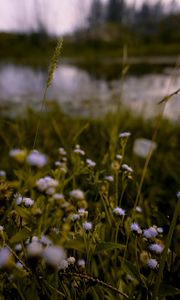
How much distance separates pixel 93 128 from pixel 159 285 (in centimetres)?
282

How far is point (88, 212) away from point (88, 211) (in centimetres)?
1

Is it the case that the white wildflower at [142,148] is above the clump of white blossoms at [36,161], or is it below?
above

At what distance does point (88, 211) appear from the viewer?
74.3 inches

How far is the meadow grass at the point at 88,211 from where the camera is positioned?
2.31ft

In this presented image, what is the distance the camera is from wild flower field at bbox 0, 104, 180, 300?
2.31 feet

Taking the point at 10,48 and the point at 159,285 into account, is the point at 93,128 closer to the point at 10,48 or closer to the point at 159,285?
the point at 159,285

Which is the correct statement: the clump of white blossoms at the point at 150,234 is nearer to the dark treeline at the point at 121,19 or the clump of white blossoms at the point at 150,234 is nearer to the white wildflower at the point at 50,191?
the white wildflower at the point at 50,191

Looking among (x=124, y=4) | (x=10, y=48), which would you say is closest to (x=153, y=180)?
(x=10, y=48)

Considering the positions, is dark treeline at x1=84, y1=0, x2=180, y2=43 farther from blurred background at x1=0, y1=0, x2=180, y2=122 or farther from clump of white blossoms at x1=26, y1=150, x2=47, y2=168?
clump of white blossoms at x1=26, y1=150, x2=47, y2=168

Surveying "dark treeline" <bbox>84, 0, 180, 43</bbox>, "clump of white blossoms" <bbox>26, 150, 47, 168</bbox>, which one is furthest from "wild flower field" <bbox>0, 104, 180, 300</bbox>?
"dark treeline" <bbox>84, 0, 180, 43</bbox>

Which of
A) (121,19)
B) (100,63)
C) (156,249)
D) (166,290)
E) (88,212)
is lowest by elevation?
(166,290)

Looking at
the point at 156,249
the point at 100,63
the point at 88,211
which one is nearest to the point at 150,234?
the point at 156,249

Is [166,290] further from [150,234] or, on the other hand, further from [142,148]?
[142,148]

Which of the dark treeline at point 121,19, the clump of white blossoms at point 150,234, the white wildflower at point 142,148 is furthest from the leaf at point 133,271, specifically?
the dark treeline at point 121,19
